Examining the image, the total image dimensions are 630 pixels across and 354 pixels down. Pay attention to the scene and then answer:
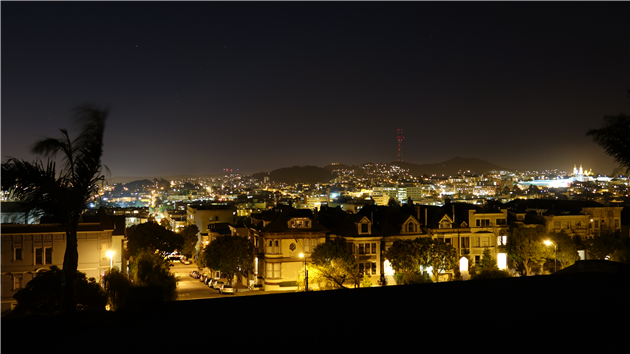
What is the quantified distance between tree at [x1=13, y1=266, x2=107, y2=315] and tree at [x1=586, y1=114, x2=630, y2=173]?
15337 mm

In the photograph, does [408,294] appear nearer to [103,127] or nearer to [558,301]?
[558,301]

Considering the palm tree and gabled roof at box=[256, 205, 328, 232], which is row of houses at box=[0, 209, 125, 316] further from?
the palm tree

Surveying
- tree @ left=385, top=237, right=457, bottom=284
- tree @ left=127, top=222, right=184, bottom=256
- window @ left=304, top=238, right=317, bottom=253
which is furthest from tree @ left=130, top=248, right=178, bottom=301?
tree @ left=127, top=222, right=184, bottom=256

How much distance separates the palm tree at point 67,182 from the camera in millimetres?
8508

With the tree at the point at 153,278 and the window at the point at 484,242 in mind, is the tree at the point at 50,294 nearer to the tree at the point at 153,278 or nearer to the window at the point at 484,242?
the tree at the point at 153,278

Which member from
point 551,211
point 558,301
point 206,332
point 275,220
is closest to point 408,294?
point 558,301

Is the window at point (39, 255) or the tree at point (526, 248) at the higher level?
the window at point (39, 255)

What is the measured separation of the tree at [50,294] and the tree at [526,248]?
37.6 m

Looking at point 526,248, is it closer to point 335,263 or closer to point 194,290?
point 335,263

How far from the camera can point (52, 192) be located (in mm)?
8727

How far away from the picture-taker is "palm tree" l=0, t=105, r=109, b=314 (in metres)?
8.51

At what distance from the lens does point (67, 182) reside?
9.01 m

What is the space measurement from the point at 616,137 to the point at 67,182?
1238 cm

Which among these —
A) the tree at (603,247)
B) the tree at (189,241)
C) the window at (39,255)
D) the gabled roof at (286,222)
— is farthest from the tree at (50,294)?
the tree at (189,241)
